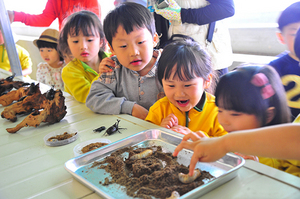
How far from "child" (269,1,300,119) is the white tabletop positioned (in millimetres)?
222

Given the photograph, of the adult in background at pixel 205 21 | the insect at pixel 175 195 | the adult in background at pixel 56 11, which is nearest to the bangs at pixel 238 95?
the insect at pixel 175 195

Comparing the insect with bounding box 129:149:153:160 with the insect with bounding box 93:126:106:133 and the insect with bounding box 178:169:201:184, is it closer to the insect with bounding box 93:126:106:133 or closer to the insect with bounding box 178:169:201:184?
the insect with bounding box 178:169:201:184

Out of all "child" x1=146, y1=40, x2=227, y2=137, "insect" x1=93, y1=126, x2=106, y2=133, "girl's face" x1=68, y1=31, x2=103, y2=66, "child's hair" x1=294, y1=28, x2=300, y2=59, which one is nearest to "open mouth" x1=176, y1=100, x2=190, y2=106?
"child" x1=146, y1=40, x2=227, y2=137

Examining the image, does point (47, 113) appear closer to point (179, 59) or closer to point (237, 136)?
point (179, 59)

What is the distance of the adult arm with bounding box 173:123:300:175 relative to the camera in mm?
448

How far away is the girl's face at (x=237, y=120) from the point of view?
1.50ft

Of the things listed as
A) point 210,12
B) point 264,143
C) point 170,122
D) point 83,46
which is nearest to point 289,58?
point 264,143

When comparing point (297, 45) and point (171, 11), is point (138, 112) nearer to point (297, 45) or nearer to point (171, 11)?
point (171, 11)

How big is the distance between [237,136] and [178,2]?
1.19 meters

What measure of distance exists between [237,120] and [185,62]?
1.62 feet

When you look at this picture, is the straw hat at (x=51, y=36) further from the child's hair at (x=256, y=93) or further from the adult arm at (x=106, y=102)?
the child's hair at (x=256, y=93)

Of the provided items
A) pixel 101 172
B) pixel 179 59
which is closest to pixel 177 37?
pixel 179 59

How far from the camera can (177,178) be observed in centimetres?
63

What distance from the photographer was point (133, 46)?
119 centimetres
